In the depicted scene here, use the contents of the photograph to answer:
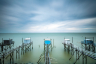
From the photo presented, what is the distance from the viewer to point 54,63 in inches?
559

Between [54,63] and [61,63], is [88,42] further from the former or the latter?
[54,63]

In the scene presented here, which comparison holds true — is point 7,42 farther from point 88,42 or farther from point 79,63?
point 88,42

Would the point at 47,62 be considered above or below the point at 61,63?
above

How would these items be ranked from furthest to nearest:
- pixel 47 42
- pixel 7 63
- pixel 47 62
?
pixel 47 42 < pixel 7 63 < pixel 47 62

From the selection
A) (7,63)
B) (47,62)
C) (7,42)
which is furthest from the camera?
(7,42)

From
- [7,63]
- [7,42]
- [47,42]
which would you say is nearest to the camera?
[7,63]

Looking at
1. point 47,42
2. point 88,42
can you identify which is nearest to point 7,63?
point 47,42

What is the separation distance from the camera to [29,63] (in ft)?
46.4

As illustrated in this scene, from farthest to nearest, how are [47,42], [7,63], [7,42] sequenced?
[47,42] → [7,42] → [7,63]

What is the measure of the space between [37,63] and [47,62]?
382cm

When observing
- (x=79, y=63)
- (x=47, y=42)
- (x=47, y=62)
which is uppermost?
(x=47, y=42)

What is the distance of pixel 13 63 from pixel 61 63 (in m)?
11.4

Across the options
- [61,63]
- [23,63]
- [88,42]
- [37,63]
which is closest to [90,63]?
[61,63]

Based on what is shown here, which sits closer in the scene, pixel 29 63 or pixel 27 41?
pixel 29 63
